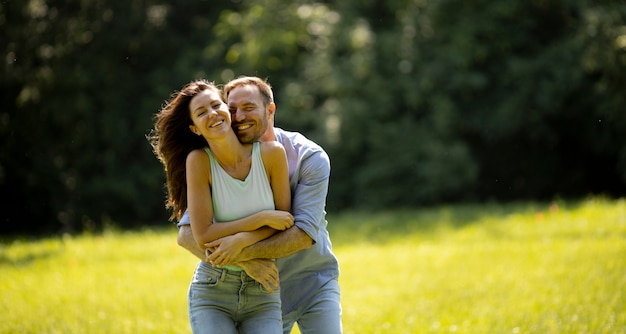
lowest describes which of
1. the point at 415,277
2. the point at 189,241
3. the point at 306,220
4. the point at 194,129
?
the point at 415,277

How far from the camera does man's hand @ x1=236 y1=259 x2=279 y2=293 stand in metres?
4.13

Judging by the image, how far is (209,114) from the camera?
4148mm

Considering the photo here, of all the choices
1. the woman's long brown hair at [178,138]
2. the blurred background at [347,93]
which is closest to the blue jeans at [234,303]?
the woman's long brown hair at [178,138]

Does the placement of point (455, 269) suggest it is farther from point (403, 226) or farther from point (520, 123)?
point (520, 123)

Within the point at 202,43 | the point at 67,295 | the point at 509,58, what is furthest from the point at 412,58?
the point at 67,295

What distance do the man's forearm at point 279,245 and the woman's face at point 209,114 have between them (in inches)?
24.9

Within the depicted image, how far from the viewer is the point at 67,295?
9133 millimetres

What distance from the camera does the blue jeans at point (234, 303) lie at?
412 cm

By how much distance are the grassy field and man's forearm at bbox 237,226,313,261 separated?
2986 millimetres

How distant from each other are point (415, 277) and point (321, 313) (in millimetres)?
5572

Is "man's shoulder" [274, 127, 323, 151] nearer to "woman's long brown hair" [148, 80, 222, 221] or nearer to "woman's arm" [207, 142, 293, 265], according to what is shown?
"woman's arm" [207, 142, 293, 265]

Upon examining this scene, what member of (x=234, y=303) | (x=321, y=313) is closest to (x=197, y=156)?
(x=234, y=303)

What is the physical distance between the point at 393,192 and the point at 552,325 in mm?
12032

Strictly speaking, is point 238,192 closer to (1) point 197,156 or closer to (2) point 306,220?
(1) point 197,156
